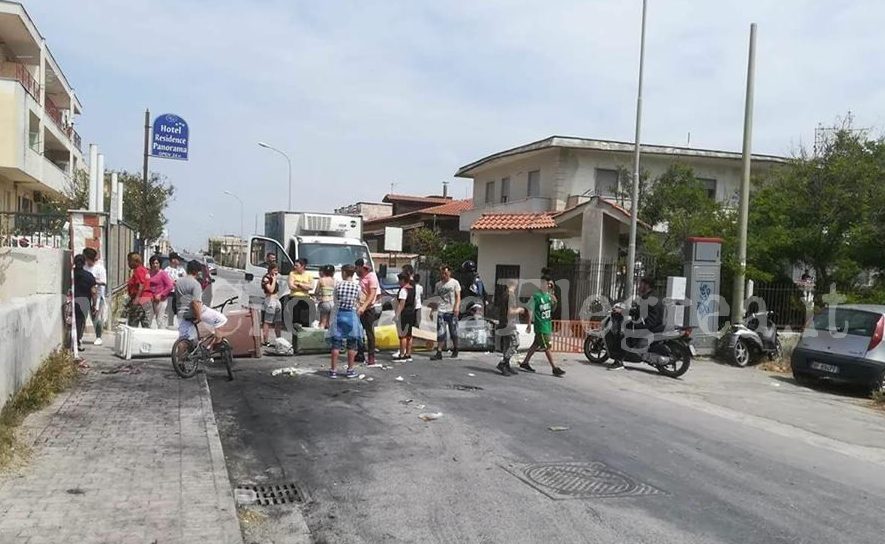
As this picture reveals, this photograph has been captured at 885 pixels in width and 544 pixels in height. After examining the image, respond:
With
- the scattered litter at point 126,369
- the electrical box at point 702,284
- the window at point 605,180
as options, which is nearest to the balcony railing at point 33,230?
A: the scattered litter at point 126,369

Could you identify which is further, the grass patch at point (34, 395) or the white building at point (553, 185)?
the white building at point (553, 185)

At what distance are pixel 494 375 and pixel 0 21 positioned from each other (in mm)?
27982

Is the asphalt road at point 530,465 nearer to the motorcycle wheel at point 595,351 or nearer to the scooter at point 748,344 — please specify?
the motorcycle wheel at point 595,351

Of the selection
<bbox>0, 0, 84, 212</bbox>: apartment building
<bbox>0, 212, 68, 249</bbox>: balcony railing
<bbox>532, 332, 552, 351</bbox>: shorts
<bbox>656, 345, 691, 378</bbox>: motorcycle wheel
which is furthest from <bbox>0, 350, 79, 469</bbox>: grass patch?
<bbox>0, 0, 84, 212</bbox>: apartment building

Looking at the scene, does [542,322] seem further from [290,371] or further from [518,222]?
[518,222]

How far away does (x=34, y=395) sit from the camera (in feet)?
25.8

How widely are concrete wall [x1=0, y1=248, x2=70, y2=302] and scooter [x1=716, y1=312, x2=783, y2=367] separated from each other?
12791 millimetres

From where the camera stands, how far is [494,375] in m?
12.0

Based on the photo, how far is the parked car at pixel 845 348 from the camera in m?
12.4

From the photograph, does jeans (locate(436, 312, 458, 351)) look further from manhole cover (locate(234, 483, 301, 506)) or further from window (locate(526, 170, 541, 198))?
window (locate(526, 170, 541, 198))

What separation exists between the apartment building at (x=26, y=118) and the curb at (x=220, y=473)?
22.8m

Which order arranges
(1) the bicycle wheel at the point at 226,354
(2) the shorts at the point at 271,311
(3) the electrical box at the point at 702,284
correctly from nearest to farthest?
(1) the bicycle wheel at the point at 226,354, (2) the shorts at the point at 271,311, (3) the electrical box at the point at 702,284

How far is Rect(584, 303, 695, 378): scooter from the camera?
43.7 ft

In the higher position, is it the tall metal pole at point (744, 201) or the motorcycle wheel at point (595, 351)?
the tall metal pole at point (744, 201)
